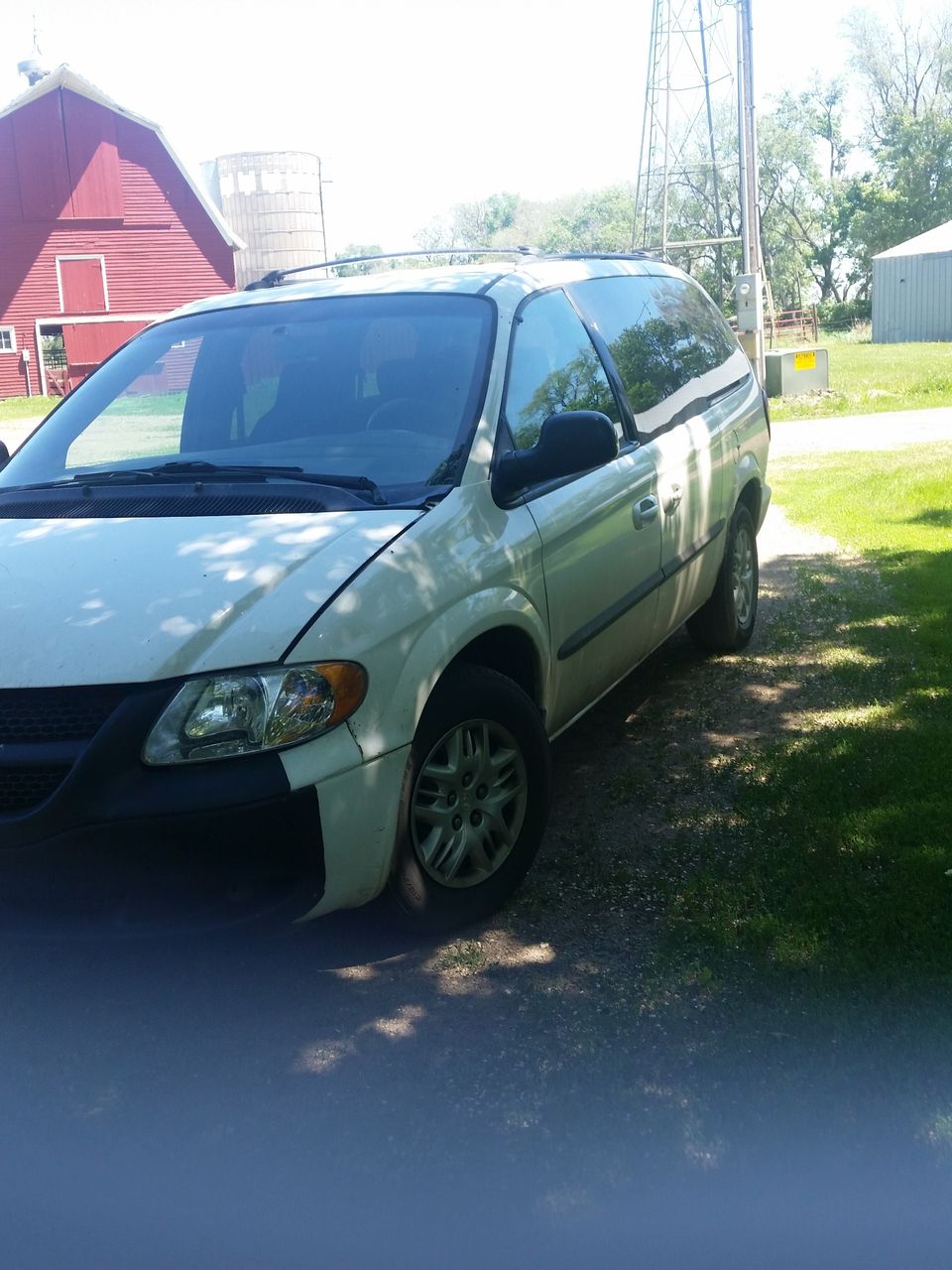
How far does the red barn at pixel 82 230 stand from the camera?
36.1 m

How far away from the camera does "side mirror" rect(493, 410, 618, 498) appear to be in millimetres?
3986

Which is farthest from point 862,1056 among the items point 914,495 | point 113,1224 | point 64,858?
point 914,495

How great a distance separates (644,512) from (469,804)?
1.61m

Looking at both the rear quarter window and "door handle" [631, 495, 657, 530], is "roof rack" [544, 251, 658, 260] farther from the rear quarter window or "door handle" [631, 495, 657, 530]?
"door handle" [631, 495, 657, 530]

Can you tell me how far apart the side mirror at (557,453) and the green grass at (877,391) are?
15049mm

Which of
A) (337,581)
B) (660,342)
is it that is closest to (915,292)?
(660,342)

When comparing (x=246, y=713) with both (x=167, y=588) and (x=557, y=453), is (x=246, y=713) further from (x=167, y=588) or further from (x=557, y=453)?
(x=557, y=453)

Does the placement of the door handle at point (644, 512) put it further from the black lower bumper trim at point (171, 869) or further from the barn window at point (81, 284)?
the barn window at point (81, 284)

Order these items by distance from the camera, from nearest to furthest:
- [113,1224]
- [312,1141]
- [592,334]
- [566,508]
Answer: [113,1224]
[312,1141]
[566,508]
[592,334]

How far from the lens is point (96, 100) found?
1438 inches

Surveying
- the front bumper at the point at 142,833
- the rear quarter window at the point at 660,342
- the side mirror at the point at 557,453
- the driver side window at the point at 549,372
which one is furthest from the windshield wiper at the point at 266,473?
the rear quarter window at the point at 660,342

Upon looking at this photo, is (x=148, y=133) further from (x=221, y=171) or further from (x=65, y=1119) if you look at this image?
(x=65, y=1119)

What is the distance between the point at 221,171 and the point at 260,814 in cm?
5878

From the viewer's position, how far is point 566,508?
432 cm
